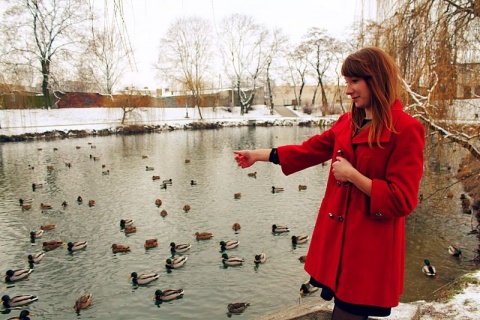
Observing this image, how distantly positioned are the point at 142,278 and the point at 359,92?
252 inches

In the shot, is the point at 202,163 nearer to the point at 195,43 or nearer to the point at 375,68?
the point at 375,68

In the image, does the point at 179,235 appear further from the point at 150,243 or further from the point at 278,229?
the point at 278,229

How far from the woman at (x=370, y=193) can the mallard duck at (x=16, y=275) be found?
23.6ft

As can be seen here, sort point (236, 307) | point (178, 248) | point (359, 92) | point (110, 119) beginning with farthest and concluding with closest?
point (110, 119) → point (178, 248) → point (236, 307) → point (359, 92)

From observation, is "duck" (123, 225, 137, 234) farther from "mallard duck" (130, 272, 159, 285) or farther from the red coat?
the red coat

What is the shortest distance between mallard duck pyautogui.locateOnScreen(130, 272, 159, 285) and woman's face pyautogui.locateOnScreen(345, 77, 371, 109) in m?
6.33

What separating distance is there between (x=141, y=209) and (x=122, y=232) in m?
1.89

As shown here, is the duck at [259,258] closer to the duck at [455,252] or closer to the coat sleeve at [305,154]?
the duck at [455,252]

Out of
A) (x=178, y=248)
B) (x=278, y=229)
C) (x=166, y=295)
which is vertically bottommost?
(x=166, y=295)

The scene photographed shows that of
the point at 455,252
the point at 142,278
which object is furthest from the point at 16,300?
the point at 455,252

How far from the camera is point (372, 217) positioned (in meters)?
1.60

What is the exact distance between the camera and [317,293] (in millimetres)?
6812

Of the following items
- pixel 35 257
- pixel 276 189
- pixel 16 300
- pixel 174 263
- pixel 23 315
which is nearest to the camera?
pixel 23 315

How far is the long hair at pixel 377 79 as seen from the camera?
5.29 ft
